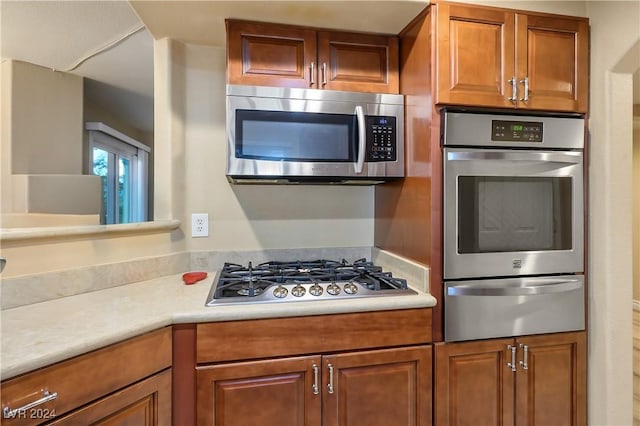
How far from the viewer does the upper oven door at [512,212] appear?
1.44m

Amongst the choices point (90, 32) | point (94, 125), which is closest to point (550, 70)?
point (90, 32)

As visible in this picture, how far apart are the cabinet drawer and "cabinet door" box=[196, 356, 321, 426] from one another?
18 cm

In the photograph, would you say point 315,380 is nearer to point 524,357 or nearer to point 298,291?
point 298,291

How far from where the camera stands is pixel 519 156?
148 centimetres

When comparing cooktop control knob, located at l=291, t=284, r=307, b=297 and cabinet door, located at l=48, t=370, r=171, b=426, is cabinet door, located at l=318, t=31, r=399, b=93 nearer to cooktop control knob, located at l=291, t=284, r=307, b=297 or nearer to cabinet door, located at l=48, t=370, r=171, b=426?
cooktop control knob, located at l=291, t=284, r=307, b=297

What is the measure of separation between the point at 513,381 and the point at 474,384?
0.59 ft

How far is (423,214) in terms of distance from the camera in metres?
1.49

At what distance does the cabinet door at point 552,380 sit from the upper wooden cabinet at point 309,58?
53.1 inches

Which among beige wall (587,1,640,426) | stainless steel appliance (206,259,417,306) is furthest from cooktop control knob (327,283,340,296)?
beige wall (587,1,640,426)

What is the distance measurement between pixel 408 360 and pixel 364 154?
89 centimetres

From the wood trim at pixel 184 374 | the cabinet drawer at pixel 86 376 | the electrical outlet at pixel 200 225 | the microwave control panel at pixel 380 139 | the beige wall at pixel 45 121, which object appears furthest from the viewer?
the beige wall at pixel 45 121

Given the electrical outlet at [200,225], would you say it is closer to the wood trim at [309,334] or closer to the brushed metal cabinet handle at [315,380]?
the wood trim at [309,334]

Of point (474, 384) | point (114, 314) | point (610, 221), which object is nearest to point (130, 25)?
point (114, 314)

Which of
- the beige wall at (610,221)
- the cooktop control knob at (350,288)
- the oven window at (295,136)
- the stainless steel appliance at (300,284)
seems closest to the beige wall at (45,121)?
the stainless steel appliance at (300,284)
